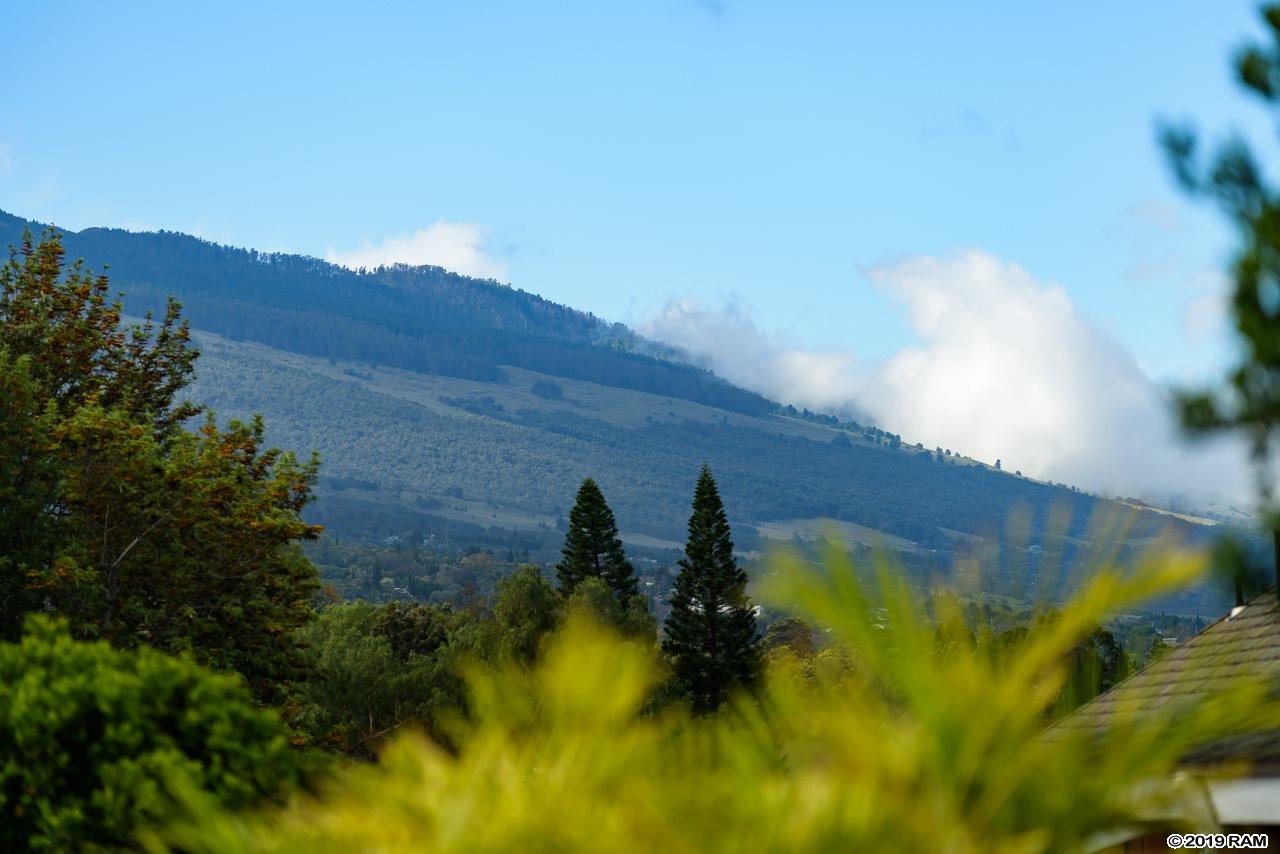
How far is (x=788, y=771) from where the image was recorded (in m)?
3.14

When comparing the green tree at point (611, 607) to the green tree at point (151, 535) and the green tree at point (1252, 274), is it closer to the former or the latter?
the green tree at point (151, 535)

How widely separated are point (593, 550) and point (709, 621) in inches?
279

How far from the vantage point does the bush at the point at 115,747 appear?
17.8 ft

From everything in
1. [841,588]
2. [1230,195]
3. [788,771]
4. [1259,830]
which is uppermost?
[1230,195]

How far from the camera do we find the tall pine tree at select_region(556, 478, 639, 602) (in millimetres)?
65125

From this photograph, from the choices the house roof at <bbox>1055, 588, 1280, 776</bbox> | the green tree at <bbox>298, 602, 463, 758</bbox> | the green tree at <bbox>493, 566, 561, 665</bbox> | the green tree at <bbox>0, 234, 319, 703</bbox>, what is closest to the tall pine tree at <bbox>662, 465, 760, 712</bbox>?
the green tree at <bbox>493, 566, 561, 665</bbox>

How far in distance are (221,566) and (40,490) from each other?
2.55m

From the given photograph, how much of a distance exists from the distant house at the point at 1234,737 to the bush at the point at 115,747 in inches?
129

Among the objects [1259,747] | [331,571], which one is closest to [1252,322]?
[1259,747]

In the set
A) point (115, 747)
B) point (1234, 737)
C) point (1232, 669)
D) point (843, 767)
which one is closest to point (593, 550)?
point (1232, 669)

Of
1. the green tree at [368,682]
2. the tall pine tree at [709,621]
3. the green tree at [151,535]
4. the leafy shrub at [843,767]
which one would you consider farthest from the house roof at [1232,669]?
the tall pine tree at [709,621]

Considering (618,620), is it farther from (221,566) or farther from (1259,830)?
(1259,830)

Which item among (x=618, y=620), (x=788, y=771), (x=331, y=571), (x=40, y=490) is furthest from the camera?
(x=331, y=571)

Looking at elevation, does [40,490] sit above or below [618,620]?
above
